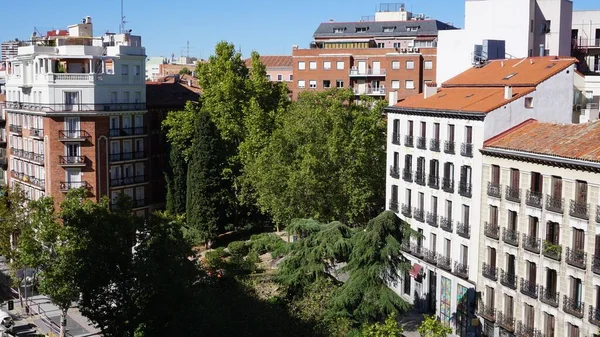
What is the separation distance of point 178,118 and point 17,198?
19102mm

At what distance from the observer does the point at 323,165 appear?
64938 millimetres

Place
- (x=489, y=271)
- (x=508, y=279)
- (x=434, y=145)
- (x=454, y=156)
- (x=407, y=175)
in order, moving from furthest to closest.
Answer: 1. (x=407, y=175)
2. (x=434, y=145)
3. (x=454, y=156)
4. (x=489, y=271)
5. (x=508, y=279)

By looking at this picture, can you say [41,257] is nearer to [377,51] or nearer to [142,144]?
[142,144]

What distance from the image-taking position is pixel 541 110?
5256 centimetres

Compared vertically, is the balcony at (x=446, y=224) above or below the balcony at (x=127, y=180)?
above

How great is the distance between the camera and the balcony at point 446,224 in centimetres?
5457

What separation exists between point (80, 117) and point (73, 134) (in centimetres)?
182

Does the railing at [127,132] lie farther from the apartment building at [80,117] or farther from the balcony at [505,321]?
the balcony at [505,321]

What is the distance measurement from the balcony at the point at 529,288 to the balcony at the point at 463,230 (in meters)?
6.08

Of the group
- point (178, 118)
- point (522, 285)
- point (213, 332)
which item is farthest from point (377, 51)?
point (213, 332)

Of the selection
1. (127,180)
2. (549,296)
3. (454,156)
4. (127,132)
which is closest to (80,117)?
(127,132)

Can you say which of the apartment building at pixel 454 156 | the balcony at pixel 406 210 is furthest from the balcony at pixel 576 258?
the balcony at pixel 406 210

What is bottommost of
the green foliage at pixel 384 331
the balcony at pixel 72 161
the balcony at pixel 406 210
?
the green foliage at pixel 384 331

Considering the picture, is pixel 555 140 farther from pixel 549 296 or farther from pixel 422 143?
pixel 422 143
